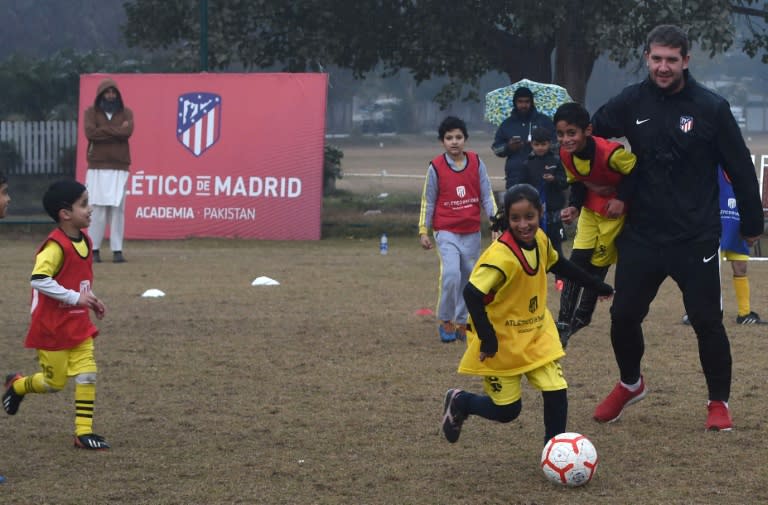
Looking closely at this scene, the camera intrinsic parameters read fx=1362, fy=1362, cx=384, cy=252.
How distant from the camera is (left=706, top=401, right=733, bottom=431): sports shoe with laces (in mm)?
6961

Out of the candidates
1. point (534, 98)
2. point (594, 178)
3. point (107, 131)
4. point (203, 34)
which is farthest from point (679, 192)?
point (203, 34)

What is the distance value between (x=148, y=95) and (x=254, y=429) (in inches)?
514

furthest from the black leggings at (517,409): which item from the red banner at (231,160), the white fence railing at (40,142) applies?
the white fence railing at (40,142)

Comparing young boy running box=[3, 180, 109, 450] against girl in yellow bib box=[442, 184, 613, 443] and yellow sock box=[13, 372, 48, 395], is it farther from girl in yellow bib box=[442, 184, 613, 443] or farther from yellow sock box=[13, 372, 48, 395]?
girl in yellow bib box=[442, 184, 613, 443]

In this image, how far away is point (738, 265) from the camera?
35.3ft

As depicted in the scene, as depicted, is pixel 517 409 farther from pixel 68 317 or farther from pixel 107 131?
pixel 107 131

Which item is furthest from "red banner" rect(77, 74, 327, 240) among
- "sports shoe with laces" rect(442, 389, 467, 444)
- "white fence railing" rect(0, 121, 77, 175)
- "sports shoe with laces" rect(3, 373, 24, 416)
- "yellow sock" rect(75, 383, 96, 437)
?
"sports shoe with laces" rect(442, 389, 467, 444)

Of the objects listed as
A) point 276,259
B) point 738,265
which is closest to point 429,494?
point 738,265

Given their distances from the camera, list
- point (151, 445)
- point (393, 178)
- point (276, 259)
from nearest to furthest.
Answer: point (151, 445) → point (276, 259) → point (393, 178)

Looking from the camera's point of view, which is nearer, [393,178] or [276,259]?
[276,259]

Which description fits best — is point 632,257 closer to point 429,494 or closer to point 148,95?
point 429,494

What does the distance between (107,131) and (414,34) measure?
278 inches

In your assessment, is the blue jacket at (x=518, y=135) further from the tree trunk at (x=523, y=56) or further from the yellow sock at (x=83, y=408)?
the tree trunk at (x=523, y=56)

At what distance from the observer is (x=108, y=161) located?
16438mm
